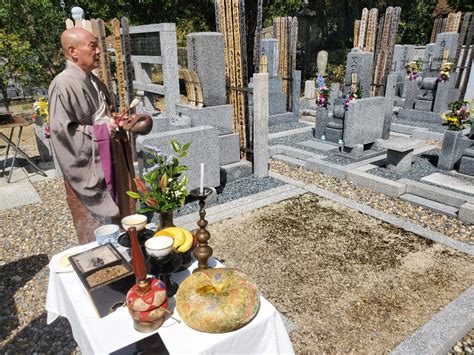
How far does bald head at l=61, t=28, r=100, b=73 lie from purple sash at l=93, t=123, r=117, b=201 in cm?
55

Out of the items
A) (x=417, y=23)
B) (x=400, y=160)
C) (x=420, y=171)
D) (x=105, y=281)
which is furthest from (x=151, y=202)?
(x=417, y=23)

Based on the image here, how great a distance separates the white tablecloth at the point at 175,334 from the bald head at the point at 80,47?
190 centimetres

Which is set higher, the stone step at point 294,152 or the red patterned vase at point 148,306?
the red patterned vase at point 148,306

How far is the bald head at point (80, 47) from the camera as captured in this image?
288 cm

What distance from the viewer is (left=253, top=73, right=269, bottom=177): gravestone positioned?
6.09 meters

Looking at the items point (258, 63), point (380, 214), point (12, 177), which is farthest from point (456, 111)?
point (12, 177)

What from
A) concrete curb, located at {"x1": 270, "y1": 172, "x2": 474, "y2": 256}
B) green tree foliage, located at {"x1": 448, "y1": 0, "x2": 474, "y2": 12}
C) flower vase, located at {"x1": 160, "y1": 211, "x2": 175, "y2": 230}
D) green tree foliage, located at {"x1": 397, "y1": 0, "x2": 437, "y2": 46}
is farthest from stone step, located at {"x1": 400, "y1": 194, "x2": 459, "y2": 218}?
green tree foliage, located at {"x1": 397, "y1": 0, "x2": 437, "y2": 46}

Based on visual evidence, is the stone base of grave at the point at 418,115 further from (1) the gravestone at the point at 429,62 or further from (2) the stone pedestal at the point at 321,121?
(2) the stone pedestal at the point at 321,121

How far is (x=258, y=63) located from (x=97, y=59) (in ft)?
13.2

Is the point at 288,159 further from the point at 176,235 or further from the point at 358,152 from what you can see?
the point at 176,235

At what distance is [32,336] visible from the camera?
329 cm

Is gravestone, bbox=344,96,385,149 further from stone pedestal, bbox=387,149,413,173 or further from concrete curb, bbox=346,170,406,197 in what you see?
concrete curb, bbox=346,170,406,197

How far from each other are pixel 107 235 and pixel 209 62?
16.4 ft

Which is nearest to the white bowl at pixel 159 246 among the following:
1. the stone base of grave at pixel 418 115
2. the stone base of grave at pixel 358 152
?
the stone base of grave at pixel 358 152
